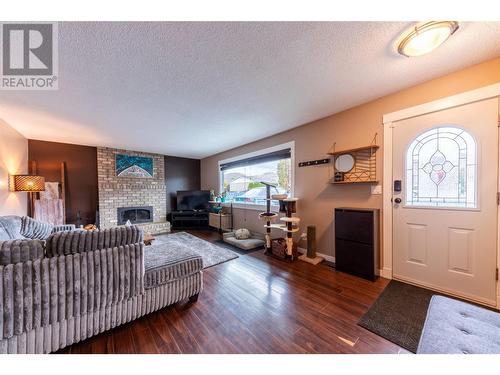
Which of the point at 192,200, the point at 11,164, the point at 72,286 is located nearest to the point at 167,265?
the point at 72,286

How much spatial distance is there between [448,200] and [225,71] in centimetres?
262

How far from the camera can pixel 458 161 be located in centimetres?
185

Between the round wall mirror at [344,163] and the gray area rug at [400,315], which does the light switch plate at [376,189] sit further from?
the gray area rug at [400,315]

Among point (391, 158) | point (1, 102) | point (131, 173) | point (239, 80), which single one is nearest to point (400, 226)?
point (391, 158)

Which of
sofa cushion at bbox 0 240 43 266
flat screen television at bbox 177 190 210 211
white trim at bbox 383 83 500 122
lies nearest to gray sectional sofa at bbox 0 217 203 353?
sofa cushion at bbox 0 240 43 266

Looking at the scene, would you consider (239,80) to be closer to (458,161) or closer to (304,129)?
(304,129)

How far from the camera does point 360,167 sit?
2.50 metres

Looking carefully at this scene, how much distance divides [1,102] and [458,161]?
5.18 m

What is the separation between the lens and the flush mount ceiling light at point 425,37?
4.03 ft

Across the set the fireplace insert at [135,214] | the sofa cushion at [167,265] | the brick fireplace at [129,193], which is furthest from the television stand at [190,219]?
the sofa cushion at [167,265]

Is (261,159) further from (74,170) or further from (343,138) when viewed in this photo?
(74,170)

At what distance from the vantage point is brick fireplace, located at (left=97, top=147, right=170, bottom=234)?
4566 millimetres

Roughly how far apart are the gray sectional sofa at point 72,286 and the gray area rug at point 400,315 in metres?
1.85
